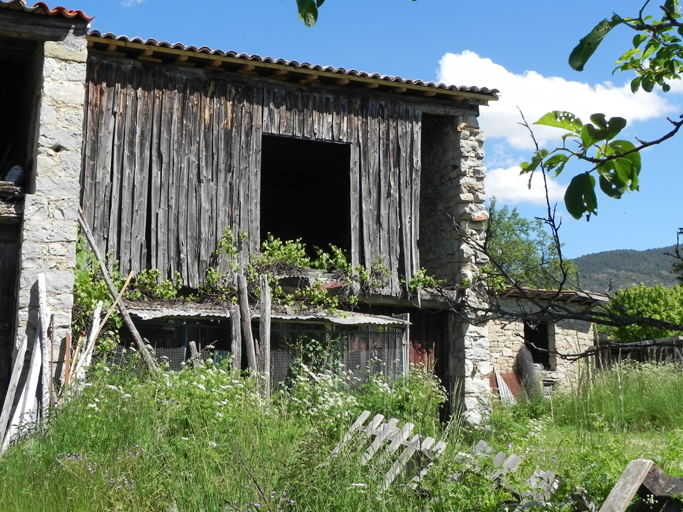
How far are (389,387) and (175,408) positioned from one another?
4.01 metres

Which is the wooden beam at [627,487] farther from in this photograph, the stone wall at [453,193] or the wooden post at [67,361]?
the stone wall at [453,193]

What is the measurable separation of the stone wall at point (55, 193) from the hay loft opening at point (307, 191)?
3.51 m

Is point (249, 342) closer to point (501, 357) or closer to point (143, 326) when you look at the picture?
point (143, 326)

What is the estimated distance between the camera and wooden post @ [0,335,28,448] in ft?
23.1

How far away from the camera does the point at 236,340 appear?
29.4 ft

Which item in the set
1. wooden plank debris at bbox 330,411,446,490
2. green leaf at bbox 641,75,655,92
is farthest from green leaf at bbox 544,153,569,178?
wooden plank debris at bbox 330,411,446,490

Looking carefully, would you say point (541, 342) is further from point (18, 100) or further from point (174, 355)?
point (18, 100)

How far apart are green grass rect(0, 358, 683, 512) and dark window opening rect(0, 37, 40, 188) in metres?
3.30

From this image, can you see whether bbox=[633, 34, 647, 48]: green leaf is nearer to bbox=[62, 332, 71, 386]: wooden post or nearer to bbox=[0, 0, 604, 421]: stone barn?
bbox=[62, 332, 71, 386]: wooden post

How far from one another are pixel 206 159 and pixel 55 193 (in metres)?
2.51

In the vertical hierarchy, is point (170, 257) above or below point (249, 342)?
above

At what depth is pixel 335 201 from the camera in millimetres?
12852

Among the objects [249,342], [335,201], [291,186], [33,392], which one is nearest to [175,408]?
[33,392]

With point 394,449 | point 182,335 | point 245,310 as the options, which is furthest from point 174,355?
point 394,449
